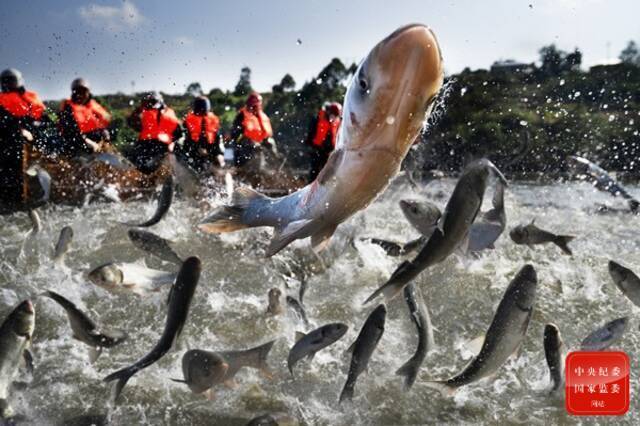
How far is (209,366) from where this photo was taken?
3.21 meters

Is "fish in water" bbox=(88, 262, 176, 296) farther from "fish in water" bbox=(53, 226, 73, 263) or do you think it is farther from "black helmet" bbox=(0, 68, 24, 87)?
"black helmet" bbox=(0, 68, 24, 87)

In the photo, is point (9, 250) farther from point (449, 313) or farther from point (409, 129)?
point (409, 129)

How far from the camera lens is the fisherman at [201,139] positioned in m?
11.5

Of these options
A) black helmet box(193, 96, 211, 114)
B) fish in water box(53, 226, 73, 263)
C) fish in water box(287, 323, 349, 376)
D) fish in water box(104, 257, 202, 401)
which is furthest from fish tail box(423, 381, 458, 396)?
black helmet box(193, 96, 211, 114)

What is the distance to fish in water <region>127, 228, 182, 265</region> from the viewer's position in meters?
4.80

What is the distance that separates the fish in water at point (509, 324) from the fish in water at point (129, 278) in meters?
2.28

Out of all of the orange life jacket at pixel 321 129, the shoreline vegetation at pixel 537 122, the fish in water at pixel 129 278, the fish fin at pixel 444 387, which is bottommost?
the fish fin at pixel 444 387

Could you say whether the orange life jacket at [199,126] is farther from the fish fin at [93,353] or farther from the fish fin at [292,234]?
the fish fin at [292,234]

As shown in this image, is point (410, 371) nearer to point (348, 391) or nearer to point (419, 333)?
point (419, 333)

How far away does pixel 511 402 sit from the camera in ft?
12.2

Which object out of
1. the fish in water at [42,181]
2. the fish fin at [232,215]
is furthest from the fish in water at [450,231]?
the fish in water at [42,181]

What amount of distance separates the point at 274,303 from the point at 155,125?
7.32m

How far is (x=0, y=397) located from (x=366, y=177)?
2.75 meters

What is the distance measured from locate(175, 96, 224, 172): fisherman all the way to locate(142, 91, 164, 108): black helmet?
684mm
